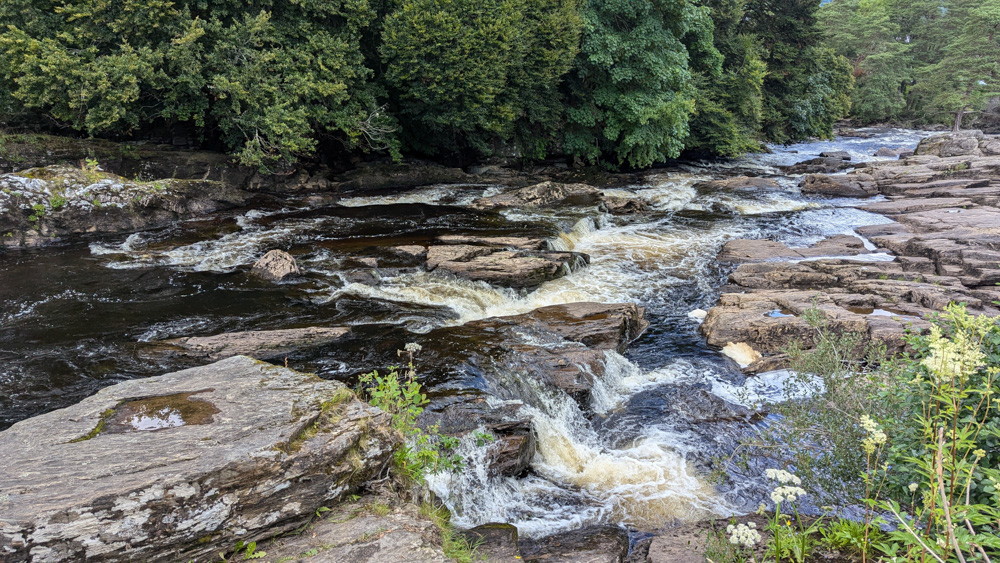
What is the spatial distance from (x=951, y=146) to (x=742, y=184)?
511 inches

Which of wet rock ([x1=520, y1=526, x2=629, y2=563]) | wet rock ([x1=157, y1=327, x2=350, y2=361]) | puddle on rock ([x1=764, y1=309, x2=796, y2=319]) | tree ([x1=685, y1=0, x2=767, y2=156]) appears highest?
tree ([x1=685, y1=0, x2=767, y2=156])

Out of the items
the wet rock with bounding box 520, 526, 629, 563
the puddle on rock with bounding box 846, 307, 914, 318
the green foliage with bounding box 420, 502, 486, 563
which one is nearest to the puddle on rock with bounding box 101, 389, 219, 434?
the green foliage with bounding box 420, 502, 486, 563

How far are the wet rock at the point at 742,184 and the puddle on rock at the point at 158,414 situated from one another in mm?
20051

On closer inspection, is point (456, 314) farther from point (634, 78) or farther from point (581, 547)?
point (634, 78)

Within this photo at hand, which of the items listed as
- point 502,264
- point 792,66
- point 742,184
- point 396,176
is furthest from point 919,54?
point 502,264

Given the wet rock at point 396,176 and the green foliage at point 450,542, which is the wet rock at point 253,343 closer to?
the green foliage at point 450,542

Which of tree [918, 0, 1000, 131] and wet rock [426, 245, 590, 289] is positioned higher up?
tree [918, 0, 1000, 131]

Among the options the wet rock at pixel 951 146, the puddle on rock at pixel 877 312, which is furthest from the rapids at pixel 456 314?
the wet rock at pixel 951 146

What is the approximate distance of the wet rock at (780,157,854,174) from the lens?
79.4 ft

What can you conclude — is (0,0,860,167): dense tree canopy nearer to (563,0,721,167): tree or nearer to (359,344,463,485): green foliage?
(563,0,721,167): tree

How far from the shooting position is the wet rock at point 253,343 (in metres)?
7.93

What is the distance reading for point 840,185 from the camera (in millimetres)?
20078

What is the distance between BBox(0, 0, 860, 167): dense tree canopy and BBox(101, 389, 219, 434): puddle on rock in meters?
12.2

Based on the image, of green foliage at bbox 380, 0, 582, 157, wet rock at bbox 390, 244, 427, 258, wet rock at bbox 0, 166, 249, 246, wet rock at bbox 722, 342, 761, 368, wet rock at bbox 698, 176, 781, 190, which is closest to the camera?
wet rock at bbox 722, 342, 761, 368
